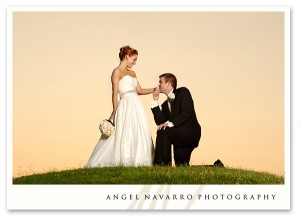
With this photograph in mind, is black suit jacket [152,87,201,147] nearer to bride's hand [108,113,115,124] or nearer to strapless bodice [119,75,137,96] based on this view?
strapless bodice [119,75,137,96]

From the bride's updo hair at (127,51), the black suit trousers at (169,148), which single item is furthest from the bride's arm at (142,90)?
the black suit trousers at (169,148)

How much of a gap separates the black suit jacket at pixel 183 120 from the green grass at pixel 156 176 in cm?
43

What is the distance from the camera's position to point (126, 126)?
11297 millimetres

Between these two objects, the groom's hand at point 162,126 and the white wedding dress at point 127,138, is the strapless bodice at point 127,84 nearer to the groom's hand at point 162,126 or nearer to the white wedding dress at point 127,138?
the white wedding dress at point 127,138

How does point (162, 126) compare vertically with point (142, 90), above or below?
below

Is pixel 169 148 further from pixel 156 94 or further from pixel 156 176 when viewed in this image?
pixel 156 94

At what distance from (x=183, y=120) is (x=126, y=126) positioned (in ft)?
2.82

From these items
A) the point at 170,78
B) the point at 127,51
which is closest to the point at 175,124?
the point at 170,78

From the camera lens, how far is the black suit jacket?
36.8 ft

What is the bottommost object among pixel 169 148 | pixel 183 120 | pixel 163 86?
pixel 169 148
